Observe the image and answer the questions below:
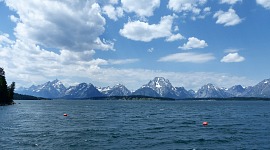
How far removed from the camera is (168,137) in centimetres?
5975

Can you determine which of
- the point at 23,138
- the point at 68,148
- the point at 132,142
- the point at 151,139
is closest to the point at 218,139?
the point at 151,139

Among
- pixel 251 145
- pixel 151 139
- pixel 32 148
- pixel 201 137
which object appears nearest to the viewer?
pixel 32 148

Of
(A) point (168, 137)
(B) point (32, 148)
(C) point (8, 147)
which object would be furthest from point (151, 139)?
(C) point (8, 147)

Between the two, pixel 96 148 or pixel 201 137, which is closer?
pixel 96 148

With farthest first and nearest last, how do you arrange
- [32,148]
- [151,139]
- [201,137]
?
[201,137] < [151,139] < [32,148]

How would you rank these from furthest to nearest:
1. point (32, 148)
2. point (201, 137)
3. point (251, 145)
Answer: point (201, 137) < point (251, 145) < point (32, 148)

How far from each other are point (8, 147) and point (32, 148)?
4715mm

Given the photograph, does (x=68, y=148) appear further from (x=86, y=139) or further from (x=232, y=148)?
(x=232, y=148)

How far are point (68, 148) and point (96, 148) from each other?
15.3ft

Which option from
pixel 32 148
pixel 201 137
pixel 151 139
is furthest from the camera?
pixel 201 137

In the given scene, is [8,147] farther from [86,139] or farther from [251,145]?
[251,145]

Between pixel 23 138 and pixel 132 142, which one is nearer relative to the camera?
pixel 132 142

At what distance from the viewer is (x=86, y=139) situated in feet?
186

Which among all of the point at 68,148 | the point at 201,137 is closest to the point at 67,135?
the point at 68,148
